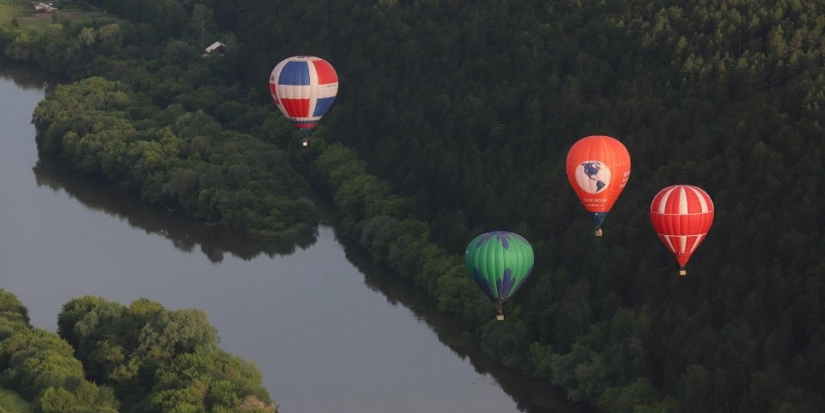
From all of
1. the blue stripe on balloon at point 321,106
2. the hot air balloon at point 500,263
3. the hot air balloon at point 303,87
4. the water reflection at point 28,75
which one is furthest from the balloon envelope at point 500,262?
the water reflection at point 28,75

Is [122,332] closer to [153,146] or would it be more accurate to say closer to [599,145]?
[599,145]

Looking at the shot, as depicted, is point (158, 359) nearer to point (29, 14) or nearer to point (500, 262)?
point (500, 262)

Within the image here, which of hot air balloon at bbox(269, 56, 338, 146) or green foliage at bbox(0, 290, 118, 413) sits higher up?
hot air balloon at bbox(269, 56, 338, 146)

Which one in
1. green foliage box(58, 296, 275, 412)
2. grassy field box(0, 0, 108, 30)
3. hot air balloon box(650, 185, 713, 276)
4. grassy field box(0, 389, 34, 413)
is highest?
hot air balloon box(650, 185, 713, 276)

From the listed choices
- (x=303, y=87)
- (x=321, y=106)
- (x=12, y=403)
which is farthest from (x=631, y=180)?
(x=12, y=403)

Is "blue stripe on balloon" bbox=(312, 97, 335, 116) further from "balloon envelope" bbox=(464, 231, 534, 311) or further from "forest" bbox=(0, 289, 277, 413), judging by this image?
"forest" bbox=(0, 289, 277, 413)

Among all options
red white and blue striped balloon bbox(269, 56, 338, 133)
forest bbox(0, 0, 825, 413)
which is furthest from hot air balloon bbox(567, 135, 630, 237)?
red white and blue striped balloon bbox(269, 56, 338, 133)

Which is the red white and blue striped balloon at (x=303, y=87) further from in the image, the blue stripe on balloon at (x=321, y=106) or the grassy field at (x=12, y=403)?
the grassy field at (x=12, y=403)
